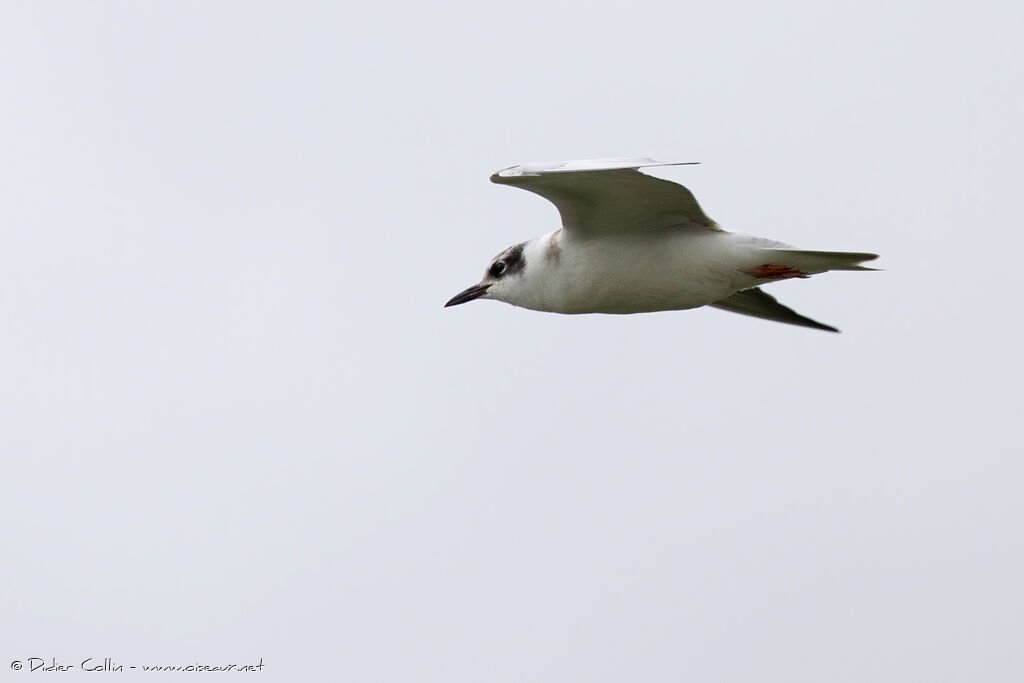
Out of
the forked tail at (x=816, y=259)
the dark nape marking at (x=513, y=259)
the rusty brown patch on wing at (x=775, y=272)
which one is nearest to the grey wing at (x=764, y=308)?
the rusty brown patch on wing at (x=775, y=272)

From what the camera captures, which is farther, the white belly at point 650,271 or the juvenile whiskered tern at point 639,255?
the white belly at point 650,271

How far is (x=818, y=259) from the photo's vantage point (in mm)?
15023

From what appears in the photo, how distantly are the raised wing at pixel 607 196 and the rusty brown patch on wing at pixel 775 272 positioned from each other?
566mm

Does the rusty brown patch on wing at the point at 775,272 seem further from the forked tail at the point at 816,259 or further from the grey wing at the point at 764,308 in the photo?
the grey wing at the point at 764,308

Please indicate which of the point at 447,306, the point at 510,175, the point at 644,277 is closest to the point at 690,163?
the point at 510,175

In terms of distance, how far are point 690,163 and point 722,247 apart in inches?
114

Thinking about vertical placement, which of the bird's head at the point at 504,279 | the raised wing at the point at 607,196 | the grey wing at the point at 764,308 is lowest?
the grey wing at the point at 764,308

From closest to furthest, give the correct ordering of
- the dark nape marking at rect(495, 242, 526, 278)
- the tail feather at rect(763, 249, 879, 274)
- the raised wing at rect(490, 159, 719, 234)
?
1. the raised wing at rect(490, 159, 719, 234)
2. the tail feather at rect(763, 249, 879, 274)
3. the dark nape marking at rect(495, 242, 526, 278)

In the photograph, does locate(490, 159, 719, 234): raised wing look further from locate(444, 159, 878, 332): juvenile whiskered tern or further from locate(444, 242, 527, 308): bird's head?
locate(444, 242, 527, 308): bird's head

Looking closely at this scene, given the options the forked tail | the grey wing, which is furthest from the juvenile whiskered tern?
the grey wing

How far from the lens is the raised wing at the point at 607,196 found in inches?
551

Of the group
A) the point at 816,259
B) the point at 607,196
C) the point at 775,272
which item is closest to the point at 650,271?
the point at 607,196

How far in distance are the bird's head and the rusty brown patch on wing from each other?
2302 millimetres

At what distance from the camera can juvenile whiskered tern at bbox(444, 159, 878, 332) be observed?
14859 mm
